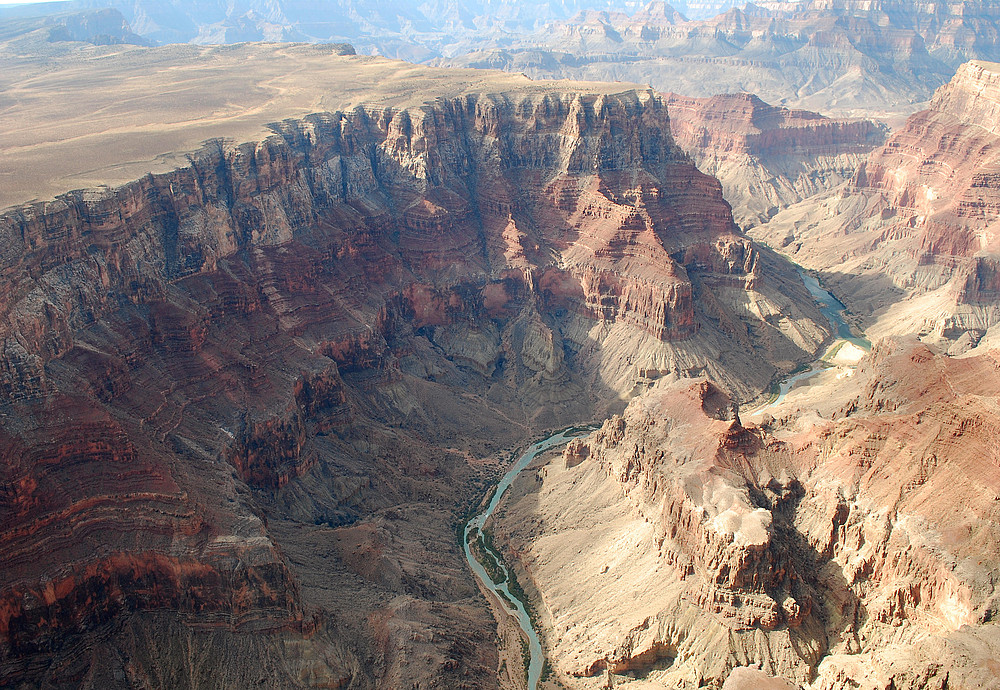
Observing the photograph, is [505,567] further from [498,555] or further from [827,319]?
[827,319]

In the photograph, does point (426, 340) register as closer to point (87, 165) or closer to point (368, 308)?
point (368, 308)

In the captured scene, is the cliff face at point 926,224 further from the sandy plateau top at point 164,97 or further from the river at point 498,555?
the sandy plateau top at point 164,97

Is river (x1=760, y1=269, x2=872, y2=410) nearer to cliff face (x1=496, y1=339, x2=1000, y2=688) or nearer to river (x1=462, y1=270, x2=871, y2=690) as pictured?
river (x1=462, y1=270, x2=871, y2=690)

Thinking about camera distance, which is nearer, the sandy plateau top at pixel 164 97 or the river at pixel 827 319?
the sandy plateau top at pixel 164 97

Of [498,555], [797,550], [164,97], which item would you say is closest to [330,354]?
[498,555]

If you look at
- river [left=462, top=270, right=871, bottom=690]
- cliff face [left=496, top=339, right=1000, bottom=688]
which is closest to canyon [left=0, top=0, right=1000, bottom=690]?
cliff face [left=496, top=339, right=1000, bottom=688]

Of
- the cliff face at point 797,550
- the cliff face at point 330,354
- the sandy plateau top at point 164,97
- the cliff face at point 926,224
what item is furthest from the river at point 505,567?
the cliff face at point 926,224


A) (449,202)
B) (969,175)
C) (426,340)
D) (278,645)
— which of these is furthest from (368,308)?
(969,175)
